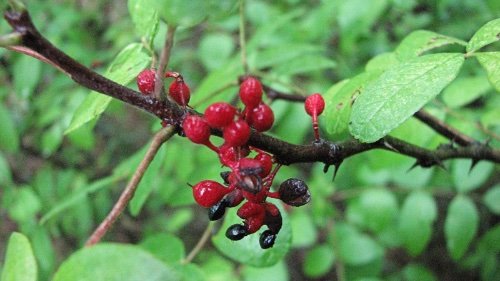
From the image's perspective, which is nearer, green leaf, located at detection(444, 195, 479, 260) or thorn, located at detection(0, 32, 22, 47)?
thorn, located at detection(0, 32, 22, 47)

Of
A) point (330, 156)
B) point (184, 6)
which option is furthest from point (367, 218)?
point (184, 6)

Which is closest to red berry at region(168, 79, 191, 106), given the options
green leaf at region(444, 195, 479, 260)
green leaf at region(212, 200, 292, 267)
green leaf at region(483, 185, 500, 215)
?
green leaf at region(212, 200, 292, 267)

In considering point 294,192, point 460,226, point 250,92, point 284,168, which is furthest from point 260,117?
point 460,226

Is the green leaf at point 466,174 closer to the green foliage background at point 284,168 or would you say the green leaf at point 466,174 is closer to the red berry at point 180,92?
the green foliage background at point 284,168

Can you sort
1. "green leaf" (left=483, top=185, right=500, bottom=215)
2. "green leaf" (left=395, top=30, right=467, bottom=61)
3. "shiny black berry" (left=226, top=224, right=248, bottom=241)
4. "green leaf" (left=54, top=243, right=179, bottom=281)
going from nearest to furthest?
"green leaf" (left=54, top=243, right=179, bottom=281) < "shiny black berry" (left=226, top=224, right=248, bottom=241) < "green leaf" (left=395, top=30, right=467, bottom=61) < "green leaf" (left=483, top=185, right=500, bottom=215)

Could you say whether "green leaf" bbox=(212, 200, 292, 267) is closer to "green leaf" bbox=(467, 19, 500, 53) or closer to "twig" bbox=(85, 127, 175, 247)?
"twig" bbox=(85, 127, 175, 247)
